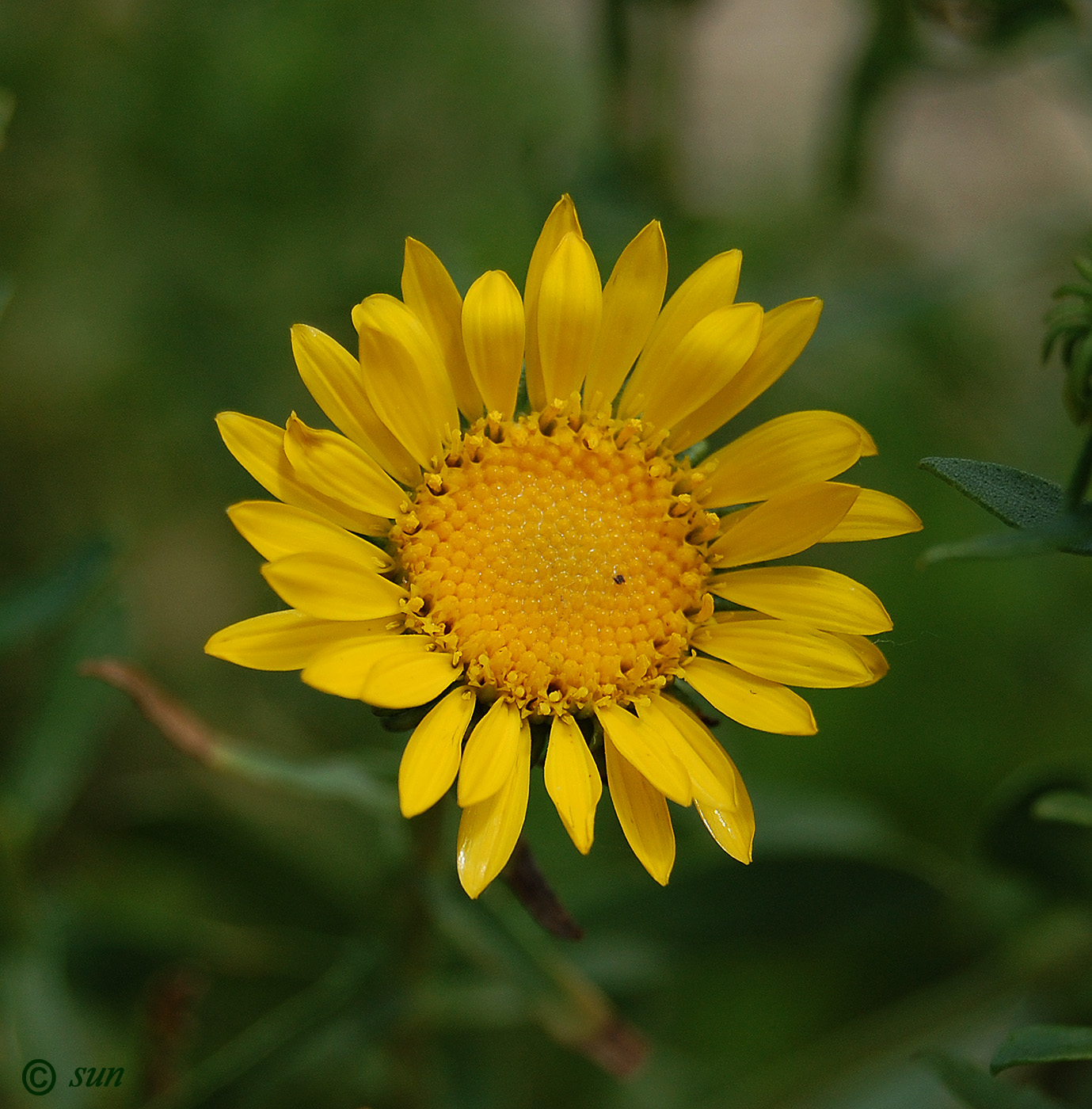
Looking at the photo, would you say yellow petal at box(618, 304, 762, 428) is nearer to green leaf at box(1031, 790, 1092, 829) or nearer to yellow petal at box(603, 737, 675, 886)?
yellow petal at box(603, 737, 675, 886)

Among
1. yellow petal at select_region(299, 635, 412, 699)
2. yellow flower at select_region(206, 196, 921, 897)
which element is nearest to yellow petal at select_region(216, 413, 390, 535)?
yellow flower at select_region(206, 196, 921, 897)

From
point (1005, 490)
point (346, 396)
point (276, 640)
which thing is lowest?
point (276, 640)

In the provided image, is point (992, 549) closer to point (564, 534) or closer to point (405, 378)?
point (564, 534)

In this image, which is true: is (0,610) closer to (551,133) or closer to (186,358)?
(186,358)

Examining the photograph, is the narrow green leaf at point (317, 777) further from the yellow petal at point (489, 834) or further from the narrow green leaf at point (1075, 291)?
the narrow green leaf at point (1075, 291)

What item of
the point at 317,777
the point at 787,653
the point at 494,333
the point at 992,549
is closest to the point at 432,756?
the point at 317,777
